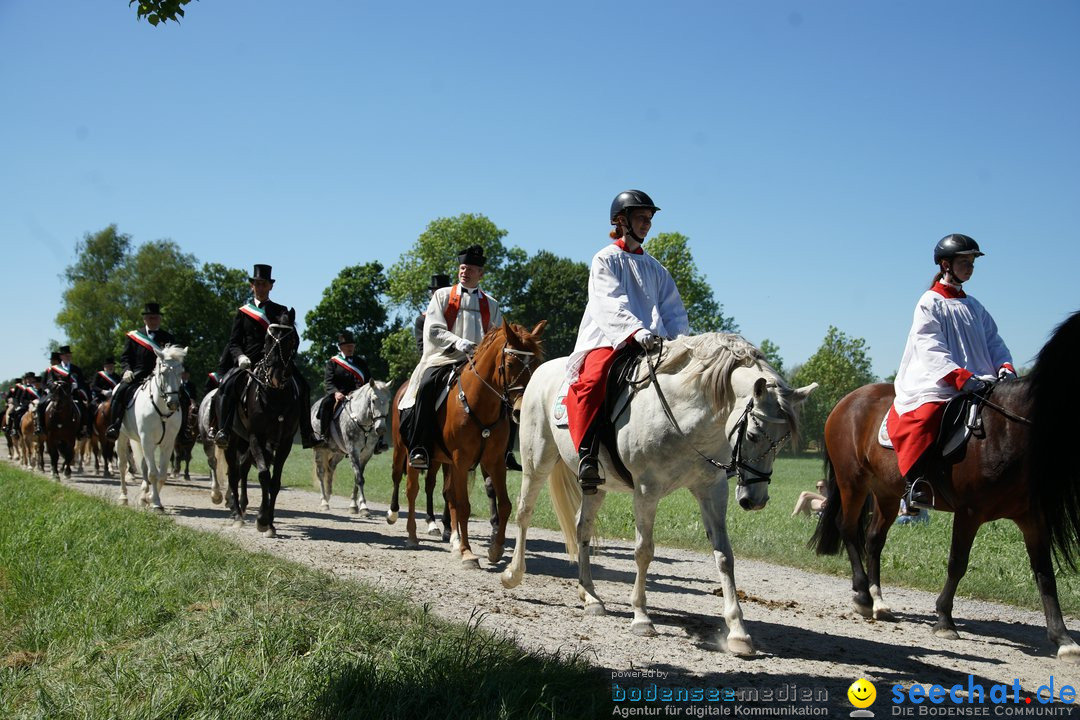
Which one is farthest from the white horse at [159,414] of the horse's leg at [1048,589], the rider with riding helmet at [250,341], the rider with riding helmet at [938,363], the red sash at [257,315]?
the horse's leg at [1048,589]

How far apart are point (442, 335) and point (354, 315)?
5519 centimetres

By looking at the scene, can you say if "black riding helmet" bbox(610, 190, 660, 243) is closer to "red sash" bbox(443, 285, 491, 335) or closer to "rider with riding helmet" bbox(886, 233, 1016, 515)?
"rider with riding helmet" bbox(886, 233, 1016, 515)

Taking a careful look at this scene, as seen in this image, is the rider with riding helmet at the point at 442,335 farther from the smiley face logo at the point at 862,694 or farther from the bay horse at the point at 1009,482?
the smiley face logo at the point at 862,694

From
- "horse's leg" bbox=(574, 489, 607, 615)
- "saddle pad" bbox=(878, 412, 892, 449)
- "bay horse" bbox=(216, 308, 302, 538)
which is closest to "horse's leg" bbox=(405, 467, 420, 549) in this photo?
"bay horse" bbox=(216, 308, 302, 538)

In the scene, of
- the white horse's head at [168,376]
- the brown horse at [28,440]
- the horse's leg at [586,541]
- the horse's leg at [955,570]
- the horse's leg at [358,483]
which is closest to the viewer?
the horse's leg at [955,570]

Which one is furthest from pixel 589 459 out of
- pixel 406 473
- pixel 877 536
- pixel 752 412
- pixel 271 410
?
pixel 271 410

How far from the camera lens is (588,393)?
6.72m

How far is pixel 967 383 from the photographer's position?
23.5 feet

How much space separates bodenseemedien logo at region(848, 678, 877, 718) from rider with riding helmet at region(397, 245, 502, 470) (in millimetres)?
6399

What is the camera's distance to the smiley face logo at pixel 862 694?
15.6 feet

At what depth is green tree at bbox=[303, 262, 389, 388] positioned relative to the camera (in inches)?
2498

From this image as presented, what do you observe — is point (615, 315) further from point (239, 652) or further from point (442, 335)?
point (442, 335)

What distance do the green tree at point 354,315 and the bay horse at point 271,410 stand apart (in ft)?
169

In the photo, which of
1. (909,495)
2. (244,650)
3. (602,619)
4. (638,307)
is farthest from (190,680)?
(909,495)
